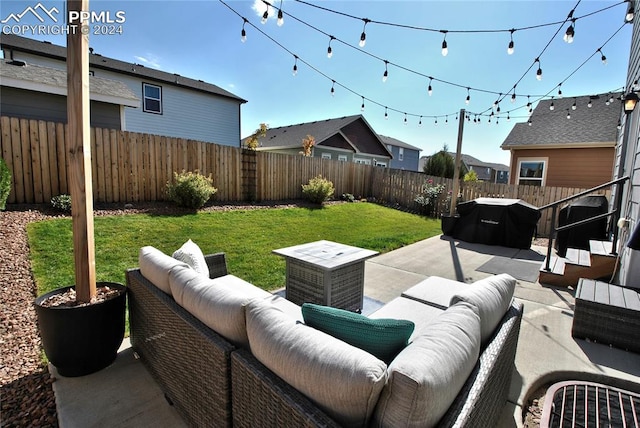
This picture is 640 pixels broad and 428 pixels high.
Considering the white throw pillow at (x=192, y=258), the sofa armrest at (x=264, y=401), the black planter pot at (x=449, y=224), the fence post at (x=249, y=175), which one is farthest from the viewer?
the fence post at (x=249, y=175)

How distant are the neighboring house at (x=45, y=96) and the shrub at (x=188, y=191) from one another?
396 centimetres

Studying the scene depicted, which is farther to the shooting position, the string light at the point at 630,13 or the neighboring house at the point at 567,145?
the neighboring house at the point at 567,145

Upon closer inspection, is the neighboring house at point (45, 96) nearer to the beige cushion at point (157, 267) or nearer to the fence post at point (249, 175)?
the fence post at point (249, 175)

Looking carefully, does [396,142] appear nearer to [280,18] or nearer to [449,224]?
[449,224]

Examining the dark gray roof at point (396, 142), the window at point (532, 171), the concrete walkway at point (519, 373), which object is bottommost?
the concrete walkway at point (519, 373)

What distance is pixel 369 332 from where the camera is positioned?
4.36 ft

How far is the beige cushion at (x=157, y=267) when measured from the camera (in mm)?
2074

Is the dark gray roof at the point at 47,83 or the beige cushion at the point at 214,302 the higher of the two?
the dark gray roof at the point at 47,83

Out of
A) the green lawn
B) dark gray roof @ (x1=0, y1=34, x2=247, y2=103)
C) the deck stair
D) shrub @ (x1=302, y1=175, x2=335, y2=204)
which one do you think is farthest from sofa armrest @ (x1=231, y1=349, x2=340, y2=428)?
dark gray roof @ (x1=0, y1=34, x2=247, y2=103)

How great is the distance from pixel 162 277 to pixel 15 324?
70.5 inches

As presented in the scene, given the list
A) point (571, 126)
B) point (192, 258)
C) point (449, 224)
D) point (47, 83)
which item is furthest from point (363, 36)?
point (571, 126)

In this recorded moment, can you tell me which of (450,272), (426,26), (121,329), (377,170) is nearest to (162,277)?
(121,329)

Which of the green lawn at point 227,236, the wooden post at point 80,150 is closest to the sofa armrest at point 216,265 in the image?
the green lawn at point 227,236

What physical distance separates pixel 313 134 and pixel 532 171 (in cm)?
1139
